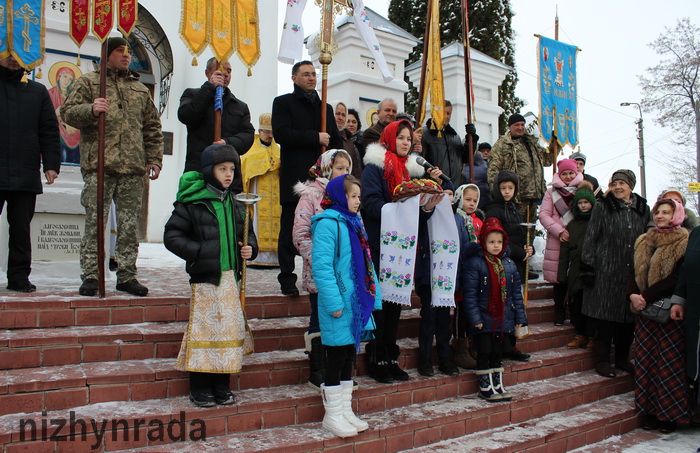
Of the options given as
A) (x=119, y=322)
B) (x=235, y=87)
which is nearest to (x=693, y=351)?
(x=119, y=322)

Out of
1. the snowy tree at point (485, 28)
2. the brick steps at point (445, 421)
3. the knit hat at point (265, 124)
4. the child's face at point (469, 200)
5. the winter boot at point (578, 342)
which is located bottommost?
the brick steps at point (445, 421)

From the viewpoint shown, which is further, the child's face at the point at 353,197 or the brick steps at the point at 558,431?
the brick steps at the point at 558,431

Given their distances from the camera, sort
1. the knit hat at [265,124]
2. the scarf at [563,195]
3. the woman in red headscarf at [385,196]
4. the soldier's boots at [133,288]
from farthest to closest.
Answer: the knit hat at [265,124] < the scarf at [563,195] < the soldier's boots at [133,288] < the woman in red headscarf at [385,196]

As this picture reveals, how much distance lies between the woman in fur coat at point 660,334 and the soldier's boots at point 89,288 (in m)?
4.48

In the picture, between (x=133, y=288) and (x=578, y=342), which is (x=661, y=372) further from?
(x=133, y=288)

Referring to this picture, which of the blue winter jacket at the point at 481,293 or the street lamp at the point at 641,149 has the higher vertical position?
the street lamp at the point at 641,149

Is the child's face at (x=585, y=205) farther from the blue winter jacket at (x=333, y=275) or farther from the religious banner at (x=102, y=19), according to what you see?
the religious banner at (x=102, y=19)

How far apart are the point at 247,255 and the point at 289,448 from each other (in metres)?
1.21

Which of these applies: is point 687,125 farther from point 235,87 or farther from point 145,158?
point 145,158

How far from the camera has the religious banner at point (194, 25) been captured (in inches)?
191

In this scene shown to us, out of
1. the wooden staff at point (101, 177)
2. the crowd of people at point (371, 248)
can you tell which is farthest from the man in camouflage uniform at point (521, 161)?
the wooden staff at point (101, 177)

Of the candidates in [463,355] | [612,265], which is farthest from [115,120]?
[612,265]

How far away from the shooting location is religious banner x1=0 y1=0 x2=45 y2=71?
464 centimetres

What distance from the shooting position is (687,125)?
882 inches
